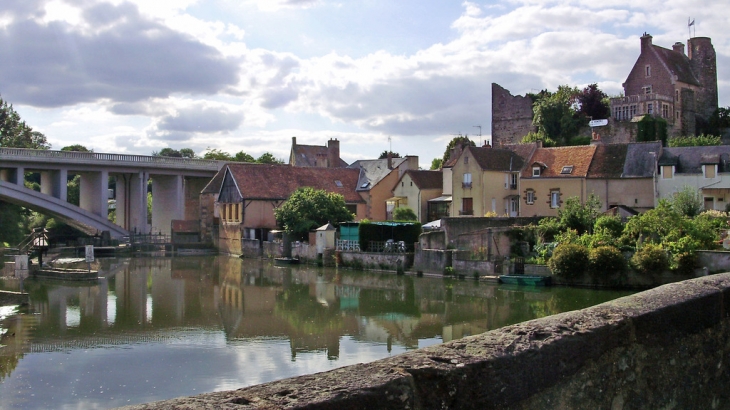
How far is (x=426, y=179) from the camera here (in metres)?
54.0

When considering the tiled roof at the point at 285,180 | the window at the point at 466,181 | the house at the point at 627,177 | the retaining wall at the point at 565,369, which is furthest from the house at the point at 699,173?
the retaining wall at the point at 565,369

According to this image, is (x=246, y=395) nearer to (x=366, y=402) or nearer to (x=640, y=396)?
(x=366, y=402)

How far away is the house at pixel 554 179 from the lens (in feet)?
143

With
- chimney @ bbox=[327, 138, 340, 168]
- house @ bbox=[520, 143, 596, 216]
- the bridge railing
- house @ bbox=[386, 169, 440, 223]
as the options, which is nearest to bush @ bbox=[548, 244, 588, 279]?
house @ bbox=[520, 143, 596, 216]

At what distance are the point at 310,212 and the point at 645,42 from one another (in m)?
34.5

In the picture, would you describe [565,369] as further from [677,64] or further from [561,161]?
[677,64]

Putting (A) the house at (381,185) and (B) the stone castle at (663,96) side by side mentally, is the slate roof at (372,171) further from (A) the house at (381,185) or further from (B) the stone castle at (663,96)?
(B) the stone castle at (663,96)

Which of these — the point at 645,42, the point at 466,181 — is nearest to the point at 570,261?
the point at 466,181

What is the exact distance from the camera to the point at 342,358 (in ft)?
58.6

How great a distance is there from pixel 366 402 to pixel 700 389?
342 cm

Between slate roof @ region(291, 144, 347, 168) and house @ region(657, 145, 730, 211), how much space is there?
1751 inches

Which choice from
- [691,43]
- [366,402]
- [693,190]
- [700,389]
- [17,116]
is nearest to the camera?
[366,402]

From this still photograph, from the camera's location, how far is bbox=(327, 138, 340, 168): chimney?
231 feet

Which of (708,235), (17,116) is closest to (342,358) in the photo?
(708,235)
